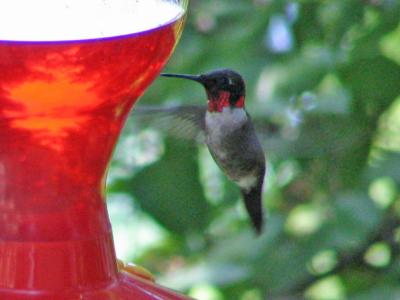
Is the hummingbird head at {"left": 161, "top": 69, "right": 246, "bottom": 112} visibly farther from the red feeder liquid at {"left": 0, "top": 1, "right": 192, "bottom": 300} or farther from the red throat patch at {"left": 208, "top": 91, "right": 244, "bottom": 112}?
the red feeder liquid at {"left": 0, "top": 1, "right": 192, "bottom": 300}

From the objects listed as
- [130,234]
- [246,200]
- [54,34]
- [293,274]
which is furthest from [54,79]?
[130,234]

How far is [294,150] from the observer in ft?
11.0

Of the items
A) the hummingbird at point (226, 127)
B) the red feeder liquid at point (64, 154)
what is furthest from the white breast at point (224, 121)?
the red feeder liquid at point (64, 154)

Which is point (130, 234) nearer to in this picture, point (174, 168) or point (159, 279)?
point (159, 279)

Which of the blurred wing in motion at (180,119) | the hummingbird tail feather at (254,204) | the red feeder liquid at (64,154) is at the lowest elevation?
the red feeder liquid at (64,154)

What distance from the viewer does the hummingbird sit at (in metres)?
2.71

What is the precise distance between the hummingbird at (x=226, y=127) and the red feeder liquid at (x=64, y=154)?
30.2 inches

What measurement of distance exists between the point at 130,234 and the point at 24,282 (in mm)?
2374

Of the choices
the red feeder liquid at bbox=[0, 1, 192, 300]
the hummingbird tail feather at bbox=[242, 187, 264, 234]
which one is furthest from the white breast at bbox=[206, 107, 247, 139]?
the red feeder liquid at bbox=[0, 1, 192, 300]

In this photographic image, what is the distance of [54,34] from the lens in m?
1.80

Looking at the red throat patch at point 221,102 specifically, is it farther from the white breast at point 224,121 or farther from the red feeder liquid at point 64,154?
the red feeder liquid at point 64,154

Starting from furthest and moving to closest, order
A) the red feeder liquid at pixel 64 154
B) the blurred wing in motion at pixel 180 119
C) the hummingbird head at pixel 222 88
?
the blurred wing in motion at pixel 180 119 < the hummingbird head at pixel 222 88 < the red feeder liquid at pixel 64 154

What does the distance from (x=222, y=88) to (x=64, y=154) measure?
0.86 metres

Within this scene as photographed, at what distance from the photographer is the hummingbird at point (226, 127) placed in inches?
107
